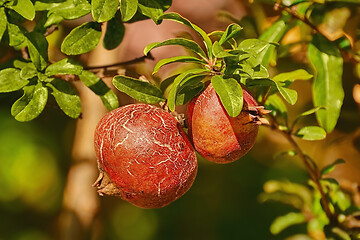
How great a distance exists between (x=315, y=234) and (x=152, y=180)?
55 centimetres

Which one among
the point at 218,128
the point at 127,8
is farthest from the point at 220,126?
the point at 127,8

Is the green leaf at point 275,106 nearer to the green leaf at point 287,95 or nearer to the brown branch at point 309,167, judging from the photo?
the brown branch at point 309,167

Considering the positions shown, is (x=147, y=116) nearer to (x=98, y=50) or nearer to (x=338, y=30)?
(x=338, y=30)

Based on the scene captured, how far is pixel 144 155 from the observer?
644 mm

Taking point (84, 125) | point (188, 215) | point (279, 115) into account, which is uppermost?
point (279, 115)

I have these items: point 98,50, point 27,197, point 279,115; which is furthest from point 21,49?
point 27,197

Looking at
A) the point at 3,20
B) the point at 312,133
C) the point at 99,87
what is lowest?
the point at 312,133

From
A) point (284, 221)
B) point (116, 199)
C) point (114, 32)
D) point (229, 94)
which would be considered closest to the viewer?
point (229, 94)

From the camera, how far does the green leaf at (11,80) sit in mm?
682

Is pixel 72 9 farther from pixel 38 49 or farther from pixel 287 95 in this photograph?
pixel 287 95

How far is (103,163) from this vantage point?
2.22 feet

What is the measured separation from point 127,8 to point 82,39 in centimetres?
11

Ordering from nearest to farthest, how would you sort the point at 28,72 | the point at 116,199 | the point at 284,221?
1. the point at 28,72
2. the point at 284,221
3. the point at 116,199

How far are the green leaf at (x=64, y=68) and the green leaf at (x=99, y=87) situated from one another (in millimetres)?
26
